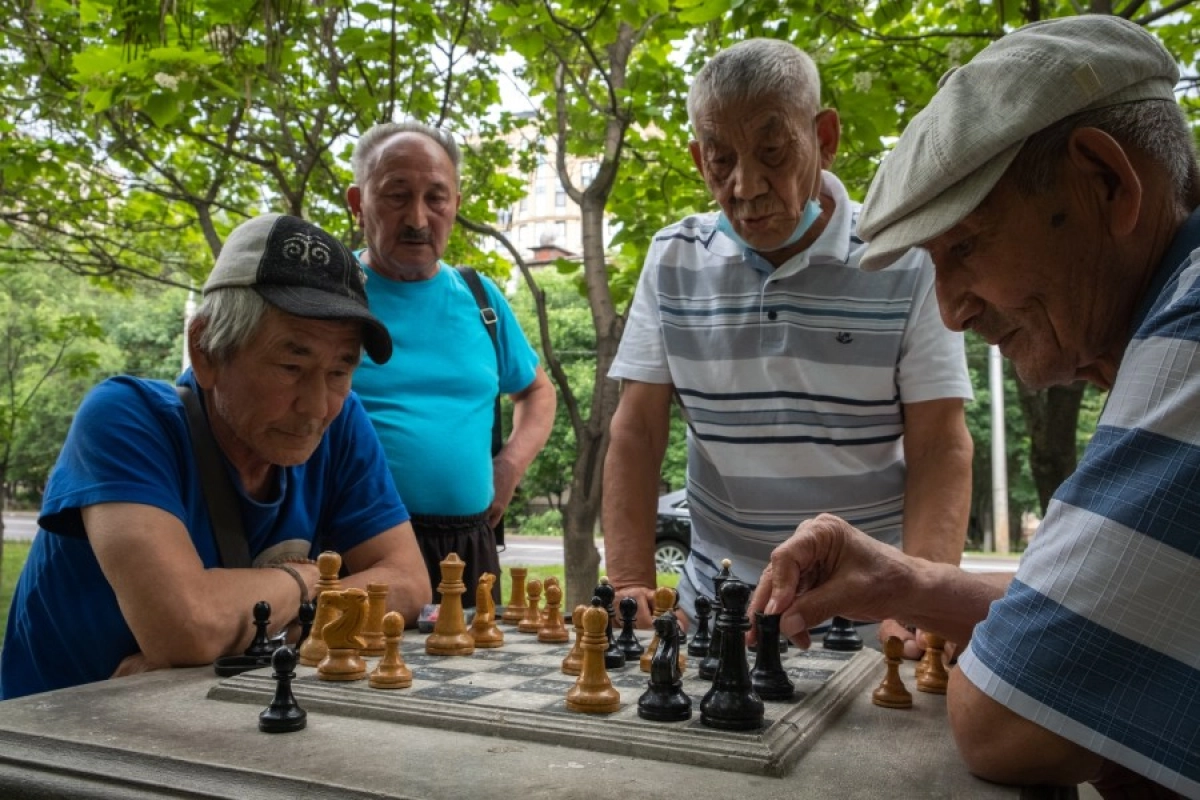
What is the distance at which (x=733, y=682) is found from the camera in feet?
5.39

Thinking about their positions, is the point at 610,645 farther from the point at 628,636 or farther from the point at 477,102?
the point at 477,102

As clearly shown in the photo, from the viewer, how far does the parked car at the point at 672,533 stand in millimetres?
13070

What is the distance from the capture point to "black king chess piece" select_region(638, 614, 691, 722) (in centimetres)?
166

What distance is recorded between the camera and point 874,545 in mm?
1945

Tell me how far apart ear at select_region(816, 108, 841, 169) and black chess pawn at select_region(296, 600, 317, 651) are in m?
1.86

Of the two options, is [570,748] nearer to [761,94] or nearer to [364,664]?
[364,664]

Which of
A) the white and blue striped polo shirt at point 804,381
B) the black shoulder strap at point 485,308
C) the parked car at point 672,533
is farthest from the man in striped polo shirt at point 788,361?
the parked car at point 672,533

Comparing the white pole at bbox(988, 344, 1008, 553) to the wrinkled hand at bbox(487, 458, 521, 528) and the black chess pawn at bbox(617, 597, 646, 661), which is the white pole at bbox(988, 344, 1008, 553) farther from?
the black chess pawn at bbox(617, 597, 646, 661)

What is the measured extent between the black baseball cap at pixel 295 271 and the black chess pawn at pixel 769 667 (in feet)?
4.00

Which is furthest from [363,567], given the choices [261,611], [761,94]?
[761,94]

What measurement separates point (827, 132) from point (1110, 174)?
137cm

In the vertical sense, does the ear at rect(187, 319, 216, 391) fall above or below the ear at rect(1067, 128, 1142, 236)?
below

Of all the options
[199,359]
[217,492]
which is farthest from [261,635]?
[199,359]

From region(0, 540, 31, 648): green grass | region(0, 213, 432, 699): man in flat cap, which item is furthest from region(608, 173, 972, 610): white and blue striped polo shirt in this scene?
region(0, 540, 31, 648): green grass
